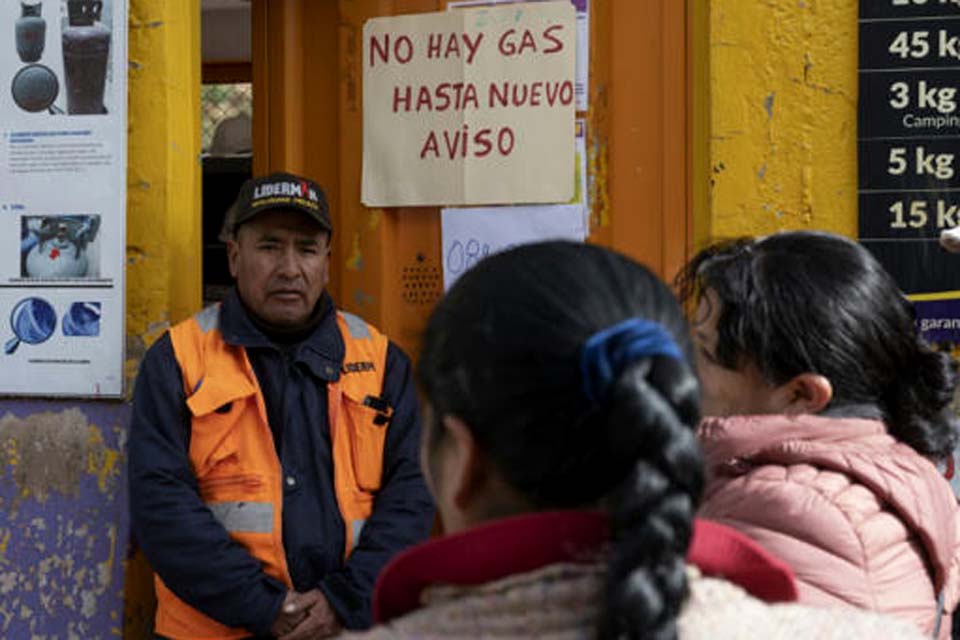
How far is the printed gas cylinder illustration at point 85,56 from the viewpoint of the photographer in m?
3.33

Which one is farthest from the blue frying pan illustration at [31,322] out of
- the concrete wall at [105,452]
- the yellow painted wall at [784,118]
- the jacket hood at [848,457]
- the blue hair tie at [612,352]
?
the blue hair tie at [612,352]

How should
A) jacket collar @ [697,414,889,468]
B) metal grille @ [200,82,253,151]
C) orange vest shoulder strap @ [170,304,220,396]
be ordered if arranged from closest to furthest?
jacket collar @ [697,414,889,468] < orange vest shoulder strap @ [170,304,220,396] < metal grille @ [200,82,253,151]

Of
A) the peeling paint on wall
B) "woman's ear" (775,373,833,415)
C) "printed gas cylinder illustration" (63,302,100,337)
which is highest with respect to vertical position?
"printed gas cylinder illustration" (63,302,100,337)

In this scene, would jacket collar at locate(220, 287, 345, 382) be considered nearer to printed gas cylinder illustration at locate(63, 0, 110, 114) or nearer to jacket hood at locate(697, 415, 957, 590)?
printed gas cylinder illustration at locate(63, 0, 110, 114)

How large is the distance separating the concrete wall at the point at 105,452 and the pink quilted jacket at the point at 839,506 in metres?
2.07

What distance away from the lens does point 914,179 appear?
3.09 metres

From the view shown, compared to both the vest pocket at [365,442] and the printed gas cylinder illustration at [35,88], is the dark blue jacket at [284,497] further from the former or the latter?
the printed gas cylinder illustration at [35,88]

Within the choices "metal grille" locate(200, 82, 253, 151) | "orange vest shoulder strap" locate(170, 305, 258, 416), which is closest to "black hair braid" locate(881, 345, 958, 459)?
"orange vest shoulder strap" locate(170, 305, 258, 416)

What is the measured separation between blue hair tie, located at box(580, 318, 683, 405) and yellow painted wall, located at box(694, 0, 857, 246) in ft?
7.29

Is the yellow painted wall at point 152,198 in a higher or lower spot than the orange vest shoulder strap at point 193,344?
higher

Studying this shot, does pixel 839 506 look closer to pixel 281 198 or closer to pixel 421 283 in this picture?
pixel 281 198

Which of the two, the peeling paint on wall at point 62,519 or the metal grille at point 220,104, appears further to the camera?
the metal grille at point 220,104

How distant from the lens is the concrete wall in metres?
3.30

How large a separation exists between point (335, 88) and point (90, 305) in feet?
3.17
